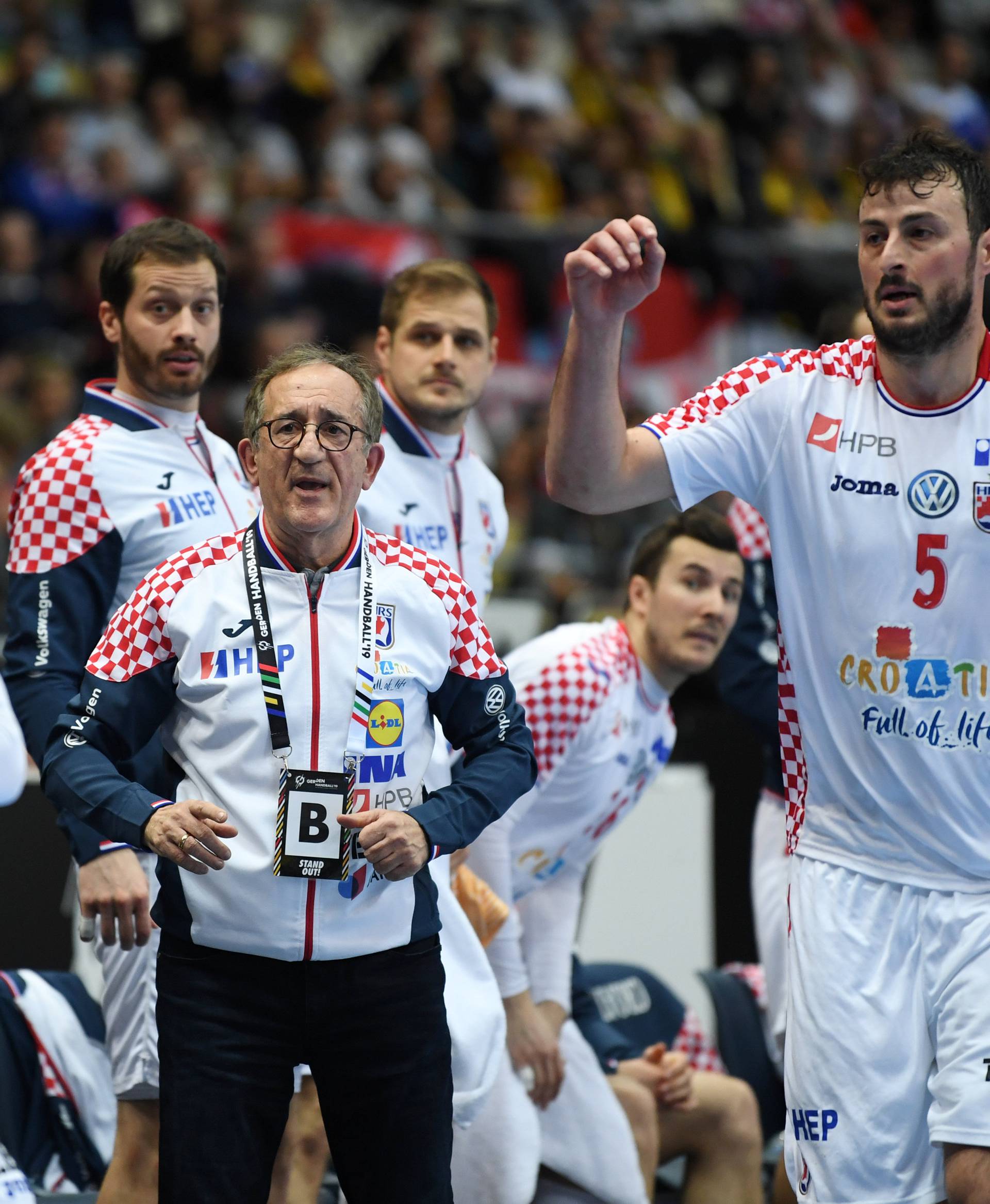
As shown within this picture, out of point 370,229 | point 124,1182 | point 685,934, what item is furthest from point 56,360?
point 124,1182

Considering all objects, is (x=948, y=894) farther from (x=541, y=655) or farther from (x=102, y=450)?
(x=102, y=450)

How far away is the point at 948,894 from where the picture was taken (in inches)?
126

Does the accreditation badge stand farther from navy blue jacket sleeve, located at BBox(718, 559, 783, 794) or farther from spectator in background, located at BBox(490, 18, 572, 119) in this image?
spectator in background, located at BBox(490, 18, 572, 119)

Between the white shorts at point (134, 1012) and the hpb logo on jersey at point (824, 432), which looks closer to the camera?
the hpb logo on jersey at point (824, 432)

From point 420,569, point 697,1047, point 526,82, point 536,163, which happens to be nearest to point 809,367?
point 420,569

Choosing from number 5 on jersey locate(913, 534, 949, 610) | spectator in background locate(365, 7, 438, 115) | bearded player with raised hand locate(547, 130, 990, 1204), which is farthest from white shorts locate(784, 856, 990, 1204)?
spectator in background locate(365, 7, 438, 115)

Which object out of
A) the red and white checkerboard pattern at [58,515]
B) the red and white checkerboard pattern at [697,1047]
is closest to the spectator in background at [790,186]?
the red and white checkerboard pattern at [697,1047]

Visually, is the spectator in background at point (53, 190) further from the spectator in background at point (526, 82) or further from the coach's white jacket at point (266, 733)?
the coach's white jacket at point (266, 733)

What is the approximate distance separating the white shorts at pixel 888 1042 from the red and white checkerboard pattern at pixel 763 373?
39.0 inches

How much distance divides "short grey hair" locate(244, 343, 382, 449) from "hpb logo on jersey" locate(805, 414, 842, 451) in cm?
88

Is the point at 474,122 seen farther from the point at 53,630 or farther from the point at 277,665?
the point at 277,665

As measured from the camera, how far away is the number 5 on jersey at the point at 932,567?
10.6 ft

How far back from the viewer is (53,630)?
3.84 meters

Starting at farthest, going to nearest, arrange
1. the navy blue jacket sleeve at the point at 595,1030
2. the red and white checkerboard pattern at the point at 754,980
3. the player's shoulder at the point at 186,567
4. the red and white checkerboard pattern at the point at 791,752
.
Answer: the red and white checkerboard pattern at the point at 754,980 → the navy blue jacket sleeve at the point at 595,1030 → the red and white checkerboard pattern at the point at 791,752 → the player's shoulder at the point at 186,567
